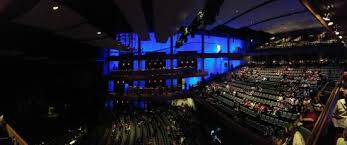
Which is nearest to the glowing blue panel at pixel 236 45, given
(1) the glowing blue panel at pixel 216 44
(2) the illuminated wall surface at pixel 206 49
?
(2) the illuminated wall surface at pixel 206 49

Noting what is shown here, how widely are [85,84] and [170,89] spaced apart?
7.32 metres

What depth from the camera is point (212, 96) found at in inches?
652

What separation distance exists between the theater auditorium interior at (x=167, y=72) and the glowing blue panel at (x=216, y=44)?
0.12 meters

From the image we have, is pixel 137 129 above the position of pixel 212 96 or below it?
below

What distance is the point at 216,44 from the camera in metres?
27.2

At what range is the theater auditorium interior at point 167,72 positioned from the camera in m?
5.35

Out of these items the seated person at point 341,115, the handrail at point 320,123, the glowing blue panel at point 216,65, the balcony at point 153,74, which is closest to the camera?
the handrail at point 320,123

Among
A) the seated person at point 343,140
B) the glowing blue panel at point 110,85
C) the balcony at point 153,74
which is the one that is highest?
the balcony at point 153,74

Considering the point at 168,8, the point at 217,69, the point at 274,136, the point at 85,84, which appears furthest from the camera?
the point at 217,69

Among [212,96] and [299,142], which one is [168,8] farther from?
[212,96]

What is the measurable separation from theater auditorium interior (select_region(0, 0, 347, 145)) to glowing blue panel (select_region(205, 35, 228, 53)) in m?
0.12

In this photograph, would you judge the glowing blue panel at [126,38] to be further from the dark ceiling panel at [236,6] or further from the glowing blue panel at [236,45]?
the glowing blue panel at [236,45]

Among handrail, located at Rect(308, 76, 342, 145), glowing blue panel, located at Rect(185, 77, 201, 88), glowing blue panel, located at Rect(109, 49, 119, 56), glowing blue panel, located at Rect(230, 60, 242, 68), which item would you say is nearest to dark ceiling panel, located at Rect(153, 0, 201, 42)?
handrail, located at Rect(308, 76, 342, 145)

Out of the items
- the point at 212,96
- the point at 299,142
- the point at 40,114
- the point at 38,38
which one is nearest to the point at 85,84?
the point at 40,114
